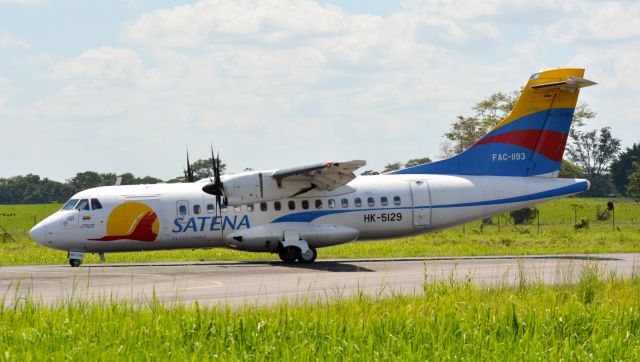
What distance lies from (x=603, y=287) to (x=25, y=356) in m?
12.7

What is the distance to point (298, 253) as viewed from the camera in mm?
31297

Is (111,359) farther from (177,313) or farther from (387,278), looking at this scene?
(387,278)

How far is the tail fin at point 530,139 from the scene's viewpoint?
33.1 meters

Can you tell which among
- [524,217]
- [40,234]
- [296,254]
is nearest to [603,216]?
[524,217]

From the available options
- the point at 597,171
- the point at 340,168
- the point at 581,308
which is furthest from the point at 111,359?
the point at 597,171

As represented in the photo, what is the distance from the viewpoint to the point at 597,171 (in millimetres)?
187875

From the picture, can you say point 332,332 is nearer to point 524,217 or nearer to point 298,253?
point 298,253

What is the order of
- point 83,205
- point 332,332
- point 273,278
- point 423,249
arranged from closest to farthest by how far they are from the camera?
point 332,332
point 273,278
point 83,205
point 423,249

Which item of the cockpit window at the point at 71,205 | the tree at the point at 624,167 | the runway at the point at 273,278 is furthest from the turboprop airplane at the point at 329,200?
the tree at the point at 624,167

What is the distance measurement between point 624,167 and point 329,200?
15007 centimetres

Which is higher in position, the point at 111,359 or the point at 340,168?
the point at 340,168

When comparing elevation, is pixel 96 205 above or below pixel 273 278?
above

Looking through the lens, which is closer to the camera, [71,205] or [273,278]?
[273,278]

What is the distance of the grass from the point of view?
39.0 feet
